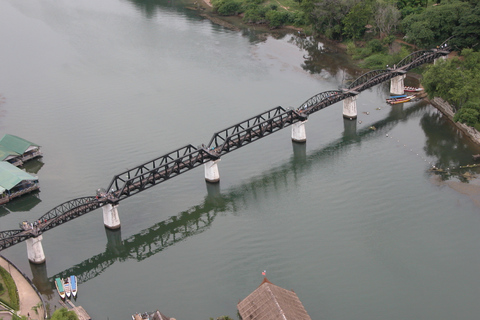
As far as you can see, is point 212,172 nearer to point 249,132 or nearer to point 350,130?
point 249,132

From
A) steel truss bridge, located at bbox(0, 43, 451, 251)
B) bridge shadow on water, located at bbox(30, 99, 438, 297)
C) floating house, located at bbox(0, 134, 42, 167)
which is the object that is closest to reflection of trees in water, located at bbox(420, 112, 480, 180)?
bridge shadow on water, located at bbox(30, 99, 438, 297)

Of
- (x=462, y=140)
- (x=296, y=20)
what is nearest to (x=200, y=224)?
(x=462, y=140)

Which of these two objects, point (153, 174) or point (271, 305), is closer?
point (271, 305)

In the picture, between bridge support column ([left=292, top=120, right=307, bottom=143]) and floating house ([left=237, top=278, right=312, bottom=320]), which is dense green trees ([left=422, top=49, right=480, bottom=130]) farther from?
floating house ([left=237, top=278, right=312, bottom=320])

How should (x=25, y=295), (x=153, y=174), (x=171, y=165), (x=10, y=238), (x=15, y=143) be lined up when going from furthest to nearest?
(x=15, y=143) → (x=171, y=165) → (x=153, y=174) → (x=10, y=238) → (x=25, y=295)

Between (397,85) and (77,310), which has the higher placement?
(397,85)

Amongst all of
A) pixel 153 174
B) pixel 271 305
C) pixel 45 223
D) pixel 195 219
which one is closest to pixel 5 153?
pixel 45 223

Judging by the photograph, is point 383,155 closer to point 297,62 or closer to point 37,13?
point 297,62
